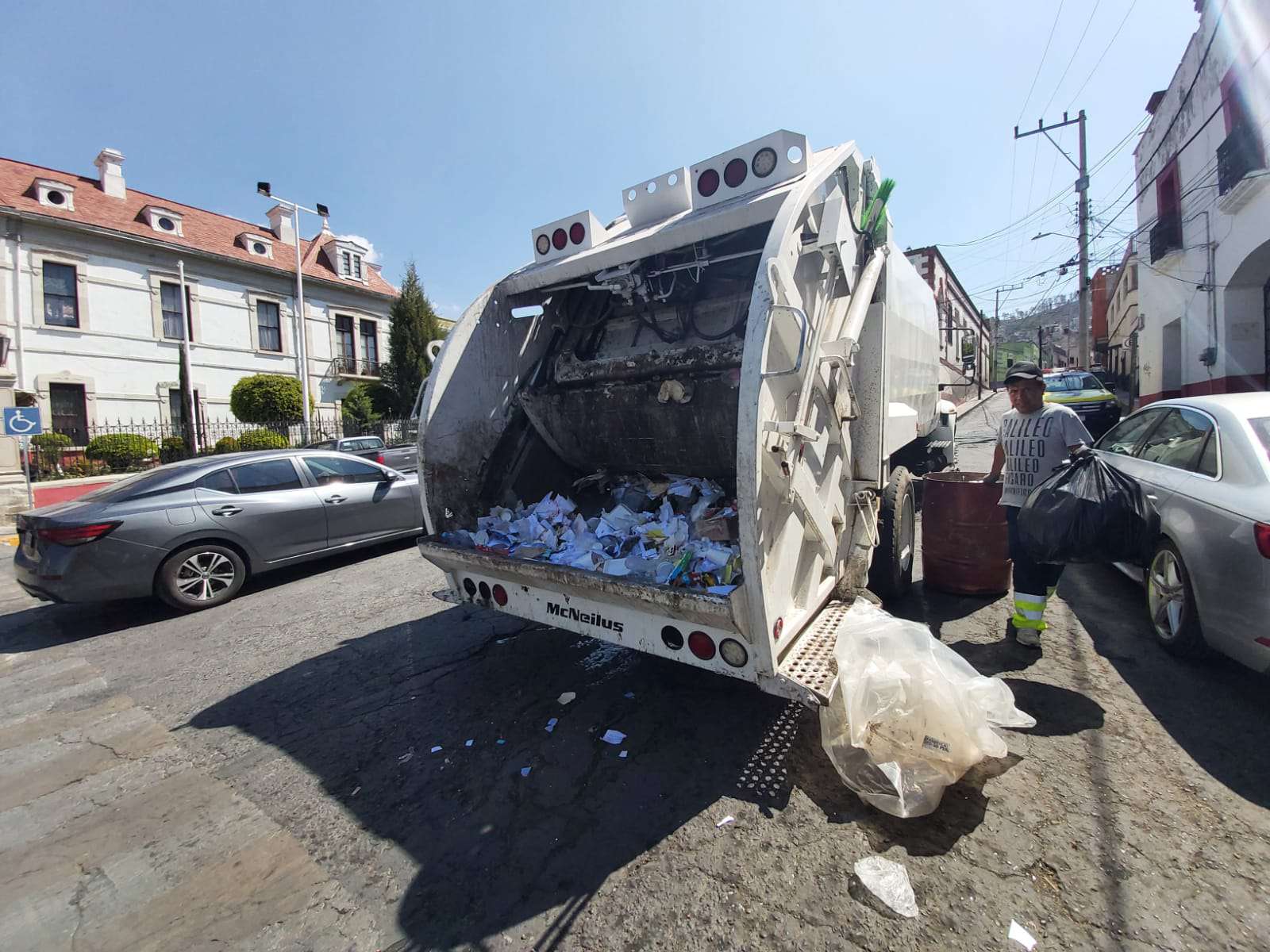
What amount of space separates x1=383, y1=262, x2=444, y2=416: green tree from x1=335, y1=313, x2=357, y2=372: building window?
1.44 m

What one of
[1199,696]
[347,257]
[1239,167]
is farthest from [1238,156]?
[347,257]

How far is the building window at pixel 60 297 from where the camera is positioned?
57.2 ft

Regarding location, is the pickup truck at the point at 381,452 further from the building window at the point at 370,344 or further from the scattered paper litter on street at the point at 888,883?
the building window at the point at 370,344

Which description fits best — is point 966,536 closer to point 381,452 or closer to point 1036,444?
point 1036,444

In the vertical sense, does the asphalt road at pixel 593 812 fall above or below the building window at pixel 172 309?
below

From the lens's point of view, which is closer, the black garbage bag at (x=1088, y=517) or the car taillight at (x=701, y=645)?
the car taillight at (x=701, y=645)

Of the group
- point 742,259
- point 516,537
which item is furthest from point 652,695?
point 742,259

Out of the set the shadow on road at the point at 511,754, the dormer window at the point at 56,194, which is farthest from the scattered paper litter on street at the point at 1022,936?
the dormer window at the point at 56,194

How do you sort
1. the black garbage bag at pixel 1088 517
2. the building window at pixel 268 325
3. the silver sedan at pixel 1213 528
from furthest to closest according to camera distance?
the building window at pixel 268 325 → the black garbage bag at pixel 1088 517 → the silver sedan at pixel 1213 528

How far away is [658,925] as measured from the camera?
173 centimetres

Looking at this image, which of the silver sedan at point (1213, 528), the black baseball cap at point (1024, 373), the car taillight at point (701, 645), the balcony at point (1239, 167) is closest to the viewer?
the car taillight at point (701, 645)

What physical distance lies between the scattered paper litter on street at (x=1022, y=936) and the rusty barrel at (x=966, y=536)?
2877 mm

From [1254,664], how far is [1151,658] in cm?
64

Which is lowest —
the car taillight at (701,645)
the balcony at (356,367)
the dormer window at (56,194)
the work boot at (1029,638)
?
the work boot at (1029,638)
